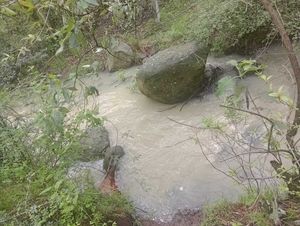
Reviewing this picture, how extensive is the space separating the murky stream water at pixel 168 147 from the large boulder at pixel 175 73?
20cm

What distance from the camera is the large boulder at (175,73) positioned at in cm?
529

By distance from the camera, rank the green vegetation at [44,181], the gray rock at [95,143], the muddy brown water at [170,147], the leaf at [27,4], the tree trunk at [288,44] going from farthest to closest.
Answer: the gray rock at [95,143]
the muddy brown water at [170,147]
the green vegetation at [44,181]
the tree trunk at [288,44]
the leaf at [27,4]

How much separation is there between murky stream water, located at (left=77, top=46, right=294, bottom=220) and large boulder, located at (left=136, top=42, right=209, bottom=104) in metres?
0.20

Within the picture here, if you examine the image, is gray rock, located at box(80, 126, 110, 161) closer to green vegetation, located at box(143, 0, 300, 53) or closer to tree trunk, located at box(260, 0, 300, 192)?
green vegetation, located at box(143, 0, 300, 53)

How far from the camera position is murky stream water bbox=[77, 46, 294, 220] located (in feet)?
12.7

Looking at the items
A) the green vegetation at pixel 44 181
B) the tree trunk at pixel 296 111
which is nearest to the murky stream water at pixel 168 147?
the green vegetation at pixel 44 181

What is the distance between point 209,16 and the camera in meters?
5.52

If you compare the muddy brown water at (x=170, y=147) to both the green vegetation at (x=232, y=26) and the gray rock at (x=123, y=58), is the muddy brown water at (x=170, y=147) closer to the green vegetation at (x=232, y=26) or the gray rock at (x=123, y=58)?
the green vegetation at (x=232, y=26)

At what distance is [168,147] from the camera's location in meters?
4.59

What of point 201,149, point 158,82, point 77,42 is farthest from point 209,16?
point 77,42

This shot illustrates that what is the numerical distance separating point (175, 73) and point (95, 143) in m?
1.52

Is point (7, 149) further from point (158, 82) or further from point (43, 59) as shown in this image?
point (43, 59)

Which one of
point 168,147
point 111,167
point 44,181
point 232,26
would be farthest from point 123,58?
point 44,181

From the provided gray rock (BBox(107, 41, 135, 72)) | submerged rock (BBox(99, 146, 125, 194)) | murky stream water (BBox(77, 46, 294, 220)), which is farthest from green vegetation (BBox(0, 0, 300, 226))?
gray rock (BBox(107, 41, 135, 72))
